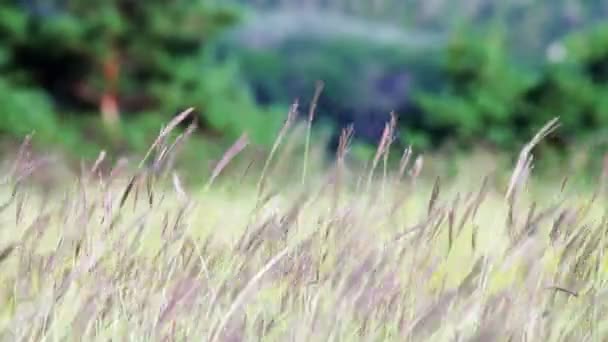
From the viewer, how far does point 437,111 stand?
17.8m

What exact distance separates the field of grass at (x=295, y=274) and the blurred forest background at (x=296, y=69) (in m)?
6.14

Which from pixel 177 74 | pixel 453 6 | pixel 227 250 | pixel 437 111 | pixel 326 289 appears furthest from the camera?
pixel 453 6

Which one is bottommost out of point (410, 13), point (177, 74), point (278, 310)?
point (410, 13)

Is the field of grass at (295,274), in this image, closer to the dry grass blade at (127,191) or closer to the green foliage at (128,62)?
the dry grass blade at (127,191)

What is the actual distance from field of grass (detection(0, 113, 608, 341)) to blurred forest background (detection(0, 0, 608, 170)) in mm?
6137

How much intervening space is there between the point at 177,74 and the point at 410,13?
13.8 m

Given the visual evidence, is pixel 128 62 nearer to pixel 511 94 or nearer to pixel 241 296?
pixel 511 94

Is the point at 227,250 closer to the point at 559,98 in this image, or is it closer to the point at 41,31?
the point at 41,31

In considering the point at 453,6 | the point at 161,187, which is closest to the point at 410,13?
the point at 453,6

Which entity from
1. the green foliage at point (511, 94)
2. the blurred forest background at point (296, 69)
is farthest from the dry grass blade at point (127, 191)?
the green foliage at point (511, 94)

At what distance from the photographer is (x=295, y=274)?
5.99 ft

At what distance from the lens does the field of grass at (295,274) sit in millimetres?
1676

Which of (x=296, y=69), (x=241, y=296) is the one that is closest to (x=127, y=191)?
(x=241, y=296)

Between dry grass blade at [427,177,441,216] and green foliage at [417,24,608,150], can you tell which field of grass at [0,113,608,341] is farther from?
green foliage at [417,24,608,150]
